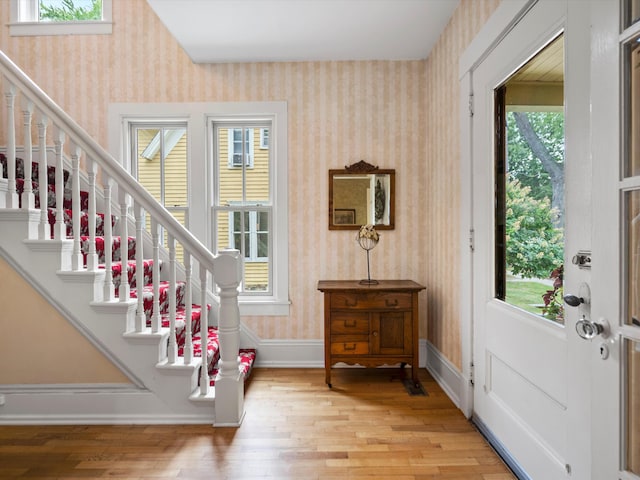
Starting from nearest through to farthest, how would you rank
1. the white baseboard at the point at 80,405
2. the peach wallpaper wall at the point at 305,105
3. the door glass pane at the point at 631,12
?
the door glass pane at the point at 631,12
the white baseboard at the point at 80,405
the peach wallpaper wall at the point at 305,105

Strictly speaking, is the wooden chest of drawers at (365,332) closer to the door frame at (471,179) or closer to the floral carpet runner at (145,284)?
the door frame at (471,179)

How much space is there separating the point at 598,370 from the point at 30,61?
451cm

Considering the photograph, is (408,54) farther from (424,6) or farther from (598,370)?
(598,370)

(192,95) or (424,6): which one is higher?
(424,6)

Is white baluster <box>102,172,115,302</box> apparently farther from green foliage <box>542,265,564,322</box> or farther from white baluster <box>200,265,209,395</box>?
green foliage <box>542,265,564,322</box>

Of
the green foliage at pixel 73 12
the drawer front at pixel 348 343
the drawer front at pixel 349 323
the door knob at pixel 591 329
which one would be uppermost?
the green foliage at pixel 73 12

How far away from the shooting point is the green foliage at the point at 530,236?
1591 millimetres

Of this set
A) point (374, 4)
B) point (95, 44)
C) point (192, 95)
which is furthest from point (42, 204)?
point (374, 4)

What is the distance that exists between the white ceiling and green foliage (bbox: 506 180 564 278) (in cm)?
155

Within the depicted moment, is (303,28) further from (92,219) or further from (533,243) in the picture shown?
(533,243)

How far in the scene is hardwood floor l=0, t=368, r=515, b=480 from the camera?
1.85 m

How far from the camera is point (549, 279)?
1.62 metres

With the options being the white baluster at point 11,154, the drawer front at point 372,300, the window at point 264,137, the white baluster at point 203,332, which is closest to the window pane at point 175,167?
the window at point 264,137

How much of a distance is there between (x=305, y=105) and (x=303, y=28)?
644 millimetres
